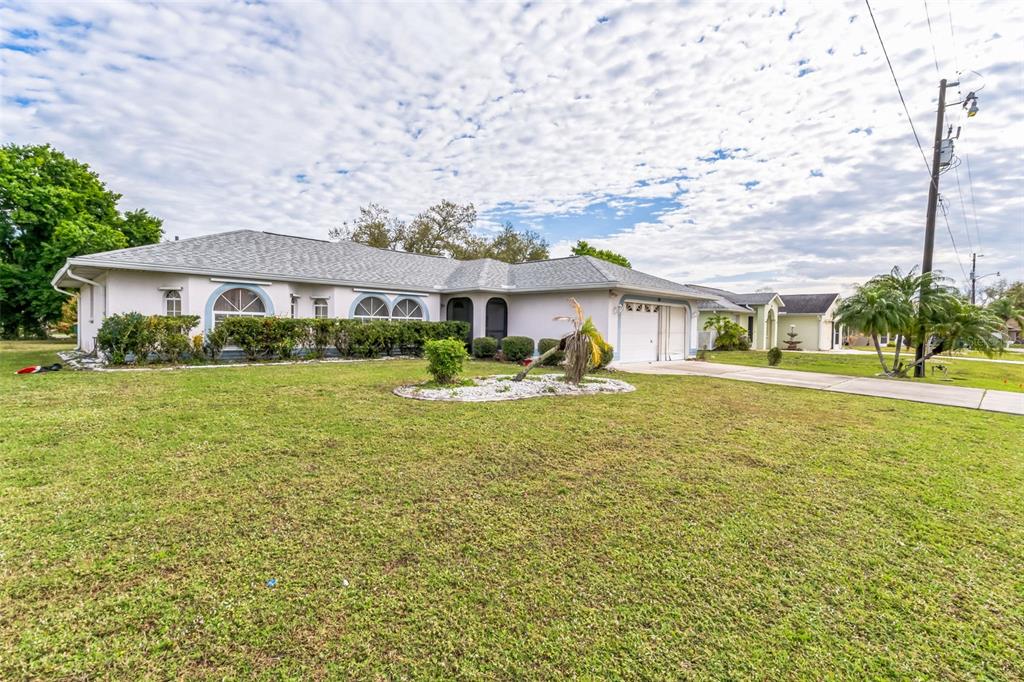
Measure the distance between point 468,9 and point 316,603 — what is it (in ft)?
36.4

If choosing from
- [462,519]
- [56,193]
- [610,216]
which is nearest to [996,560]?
[462,519]

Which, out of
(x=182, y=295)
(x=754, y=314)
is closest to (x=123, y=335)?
(x=182, y=295)

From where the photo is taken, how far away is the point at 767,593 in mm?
2654

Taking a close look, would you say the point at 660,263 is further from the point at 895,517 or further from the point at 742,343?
the point at 895,517

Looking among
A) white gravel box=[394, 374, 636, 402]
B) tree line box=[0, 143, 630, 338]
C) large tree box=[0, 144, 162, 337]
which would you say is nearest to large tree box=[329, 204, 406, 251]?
tree line box=[0, 143, 630, 338]

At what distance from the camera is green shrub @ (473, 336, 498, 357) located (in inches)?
657

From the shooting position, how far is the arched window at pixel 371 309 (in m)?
17.1

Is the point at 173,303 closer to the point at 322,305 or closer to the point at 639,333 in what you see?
the point at 322,305

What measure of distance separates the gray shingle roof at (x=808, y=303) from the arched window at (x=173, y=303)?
114ft

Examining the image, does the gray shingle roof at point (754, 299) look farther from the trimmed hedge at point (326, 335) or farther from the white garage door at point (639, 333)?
the trimmed hedge at point (326, 335)

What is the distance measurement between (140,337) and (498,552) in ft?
42.6

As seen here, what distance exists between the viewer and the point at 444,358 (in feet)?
30.6

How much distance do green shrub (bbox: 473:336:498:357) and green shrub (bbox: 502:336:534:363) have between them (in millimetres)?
791

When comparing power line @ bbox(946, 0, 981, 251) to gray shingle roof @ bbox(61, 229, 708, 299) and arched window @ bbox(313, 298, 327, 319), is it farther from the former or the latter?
arched window @ bbox(313, 298, 327, 319)
